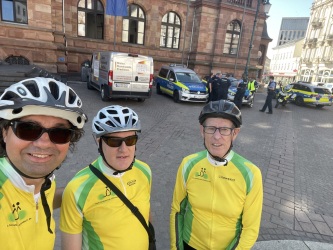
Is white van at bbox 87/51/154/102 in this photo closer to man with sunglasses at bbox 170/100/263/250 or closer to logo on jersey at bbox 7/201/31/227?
man with sunglasses at bbox 170/100/263/250

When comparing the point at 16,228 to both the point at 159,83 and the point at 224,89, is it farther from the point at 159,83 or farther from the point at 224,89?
the point at 159,83

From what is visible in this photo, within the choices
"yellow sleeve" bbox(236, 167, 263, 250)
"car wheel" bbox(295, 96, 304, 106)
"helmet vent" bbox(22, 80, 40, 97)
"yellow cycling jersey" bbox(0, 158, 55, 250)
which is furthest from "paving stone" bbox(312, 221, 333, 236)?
"car wheel" bbox(295, 96, 304, 106)

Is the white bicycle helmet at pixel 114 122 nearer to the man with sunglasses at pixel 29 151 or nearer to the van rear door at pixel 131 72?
the man with sunglasses at pixel 29 151

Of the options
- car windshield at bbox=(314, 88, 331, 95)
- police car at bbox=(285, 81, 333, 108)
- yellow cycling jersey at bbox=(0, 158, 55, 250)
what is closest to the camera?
yellow cycling jersey at bbox=(0, 158, 55, 250)

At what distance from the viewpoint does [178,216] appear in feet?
7.36

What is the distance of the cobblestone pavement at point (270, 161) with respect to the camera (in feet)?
12.7

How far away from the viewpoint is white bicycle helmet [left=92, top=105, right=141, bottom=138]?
200 centimetres

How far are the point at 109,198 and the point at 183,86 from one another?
1201 cm

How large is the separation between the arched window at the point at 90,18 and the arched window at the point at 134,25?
200cm

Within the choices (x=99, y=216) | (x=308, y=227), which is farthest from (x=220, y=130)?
(x=308, y=227)

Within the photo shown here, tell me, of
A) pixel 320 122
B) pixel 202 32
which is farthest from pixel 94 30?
pixel 320 122

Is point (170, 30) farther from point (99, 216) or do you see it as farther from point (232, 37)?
point (99, 216)

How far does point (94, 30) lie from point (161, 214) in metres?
18.8

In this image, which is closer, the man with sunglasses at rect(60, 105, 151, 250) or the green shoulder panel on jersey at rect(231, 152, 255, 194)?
the man with sunglasses at rect(60, 105, 151, 250)
